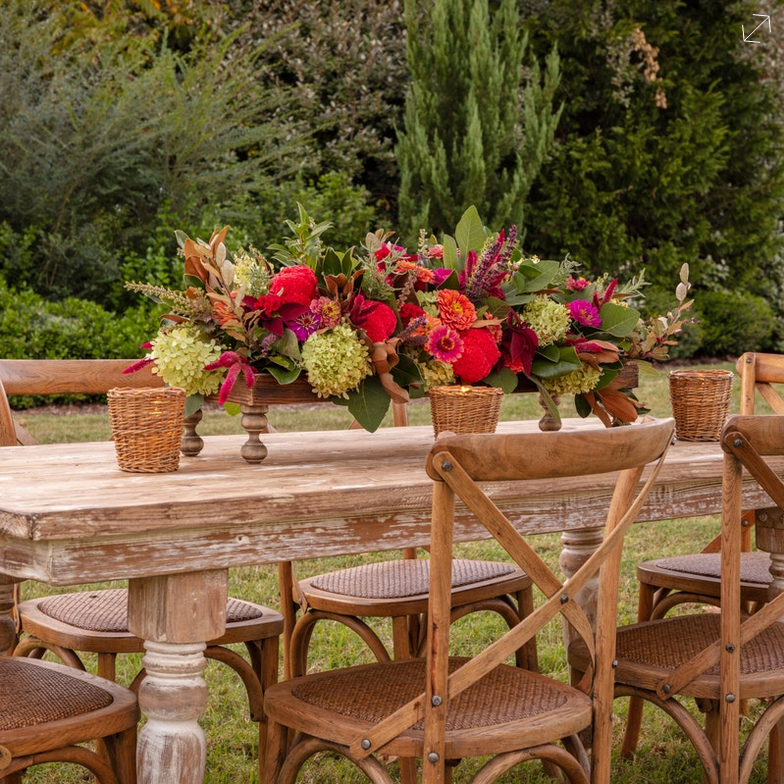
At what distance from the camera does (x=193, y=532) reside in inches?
73.6

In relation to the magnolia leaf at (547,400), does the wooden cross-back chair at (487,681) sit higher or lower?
lower

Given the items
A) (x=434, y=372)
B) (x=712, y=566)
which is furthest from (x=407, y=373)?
(x=712, y=566)

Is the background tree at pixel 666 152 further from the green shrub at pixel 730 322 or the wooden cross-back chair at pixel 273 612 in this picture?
the wooden cross-back chair at pixel 273 612

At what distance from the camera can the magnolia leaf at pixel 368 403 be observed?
238 cm

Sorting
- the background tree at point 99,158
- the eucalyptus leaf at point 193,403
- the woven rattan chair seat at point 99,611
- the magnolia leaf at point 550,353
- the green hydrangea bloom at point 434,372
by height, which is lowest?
the woven rattan chair seat at point 99,611

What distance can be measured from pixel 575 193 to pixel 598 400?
36.0 feet

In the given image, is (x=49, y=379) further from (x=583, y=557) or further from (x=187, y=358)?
(x=583, y=557)

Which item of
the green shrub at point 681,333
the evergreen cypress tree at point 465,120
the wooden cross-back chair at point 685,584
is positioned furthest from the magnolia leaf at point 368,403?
the green shrub at point 681,333

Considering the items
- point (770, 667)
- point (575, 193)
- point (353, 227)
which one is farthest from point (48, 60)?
point (770, 667)

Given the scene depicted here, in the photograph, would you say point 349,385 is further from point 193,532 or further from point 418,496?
point 193,532

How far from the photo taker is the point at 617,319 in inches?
108

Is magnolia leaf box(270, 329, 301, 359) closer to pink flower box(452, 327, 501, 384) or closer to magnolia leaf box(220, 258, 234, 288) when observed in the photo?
magnolia leaf box(220, 258, 234, 288)

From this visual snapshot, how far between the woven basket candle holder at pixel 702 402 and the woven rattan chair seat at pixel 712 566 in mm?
387

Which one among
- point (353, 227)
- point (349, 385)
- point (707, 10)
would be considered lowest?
point (349, 385)
